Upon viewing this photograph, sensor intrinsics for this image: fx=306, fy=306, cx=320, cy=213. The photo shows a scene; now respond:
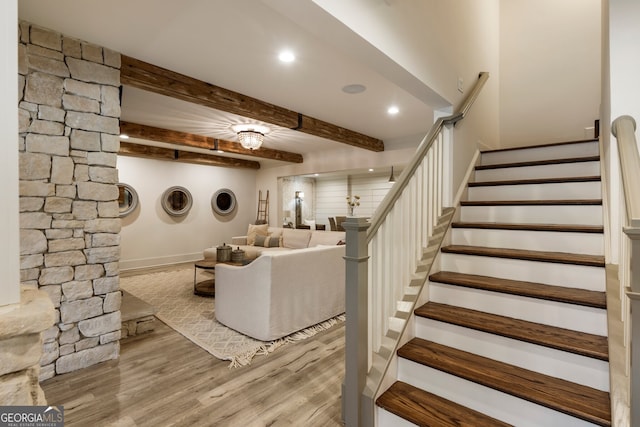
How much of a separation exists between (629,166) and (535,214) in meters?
1.37

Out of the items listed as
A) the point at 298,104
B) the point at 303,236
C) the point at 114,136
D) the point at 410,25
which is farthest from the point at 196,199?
the point at 410,25

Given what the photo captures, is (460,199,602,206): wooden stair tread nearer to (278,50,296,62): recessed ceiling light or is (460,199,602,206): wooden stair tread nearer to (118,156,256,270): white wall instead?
(278,50,296,62): recessed ceiling light

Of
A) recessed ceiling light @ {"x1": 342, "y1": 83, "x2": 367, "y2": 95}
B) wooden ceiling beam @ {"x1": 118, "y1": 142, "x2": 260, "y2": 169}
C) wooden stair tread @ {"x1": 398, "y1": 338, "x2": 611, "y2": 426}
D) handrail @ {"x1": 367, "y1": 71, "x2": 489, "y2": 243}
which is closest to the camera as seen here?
wooden stair tread @ {"x1": 398, "y1": 338, "x2": 611, "y2": 426}

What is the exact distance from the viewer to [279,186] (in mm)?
8273

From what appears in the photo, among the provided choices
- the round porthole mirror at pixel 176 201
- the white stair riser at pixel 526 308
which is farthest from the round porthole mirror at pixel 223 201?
the white stair riser at pixel 526 308

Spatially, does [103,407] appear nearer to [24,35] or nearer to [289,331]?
[289,331]

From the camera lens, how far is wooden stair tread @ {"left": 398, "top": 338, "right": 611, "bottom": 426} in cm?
136

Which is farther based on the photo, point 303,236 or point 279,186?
point 279,186

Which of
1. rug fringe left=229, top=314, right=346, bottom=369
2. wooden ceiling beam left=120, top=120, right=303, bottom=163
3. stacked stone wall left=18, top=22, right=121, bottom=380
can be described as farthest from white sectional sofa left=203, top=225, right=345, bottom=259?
stacked stone wall left=18, top=22, right=121, bottom=380

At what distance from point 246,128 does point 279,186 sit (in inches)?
143

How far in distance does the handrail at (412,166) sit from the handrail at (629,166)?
40.0 inches

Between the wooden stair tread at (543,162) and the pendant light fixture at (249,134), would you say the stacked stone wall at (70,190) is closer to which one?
the pendant light fixture at (249,134)

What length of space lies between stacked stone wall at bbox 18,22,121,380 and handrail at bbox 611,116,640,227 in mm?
3141

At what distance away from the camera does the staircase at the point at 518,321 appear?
1.51 metres
